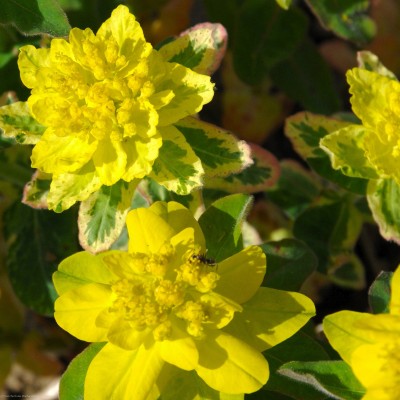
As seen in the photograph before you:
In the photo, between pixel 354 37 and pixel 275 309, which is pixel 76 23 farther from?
pixel 275 309

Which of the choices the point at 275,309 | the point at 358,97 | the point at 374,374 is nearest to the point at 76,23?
the point at 358,97

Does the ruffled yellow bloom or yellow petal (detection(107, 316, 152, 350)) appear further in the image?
the ruffled yellow bloom

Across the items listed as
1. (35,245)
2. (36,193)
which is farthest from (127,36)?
(35,245)

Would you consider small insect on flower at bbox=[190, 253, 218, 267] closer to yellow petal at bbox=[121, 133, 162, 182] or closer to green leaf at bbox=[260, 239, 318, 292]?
yellow petal at bbox=[121, 133, 162, 182]

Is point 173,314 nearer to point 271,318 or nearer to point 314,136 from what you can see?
point 271,318

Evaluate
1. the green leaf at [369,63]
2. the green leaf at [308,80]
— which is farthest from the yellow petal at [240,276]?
the green leaf at [308,80]

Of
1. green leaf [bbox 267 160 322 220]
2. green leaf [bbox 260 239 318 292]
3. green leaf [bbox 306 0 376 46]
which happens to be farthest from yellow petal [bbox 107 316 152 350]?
green leaf [bbox 306 0 376 46]
